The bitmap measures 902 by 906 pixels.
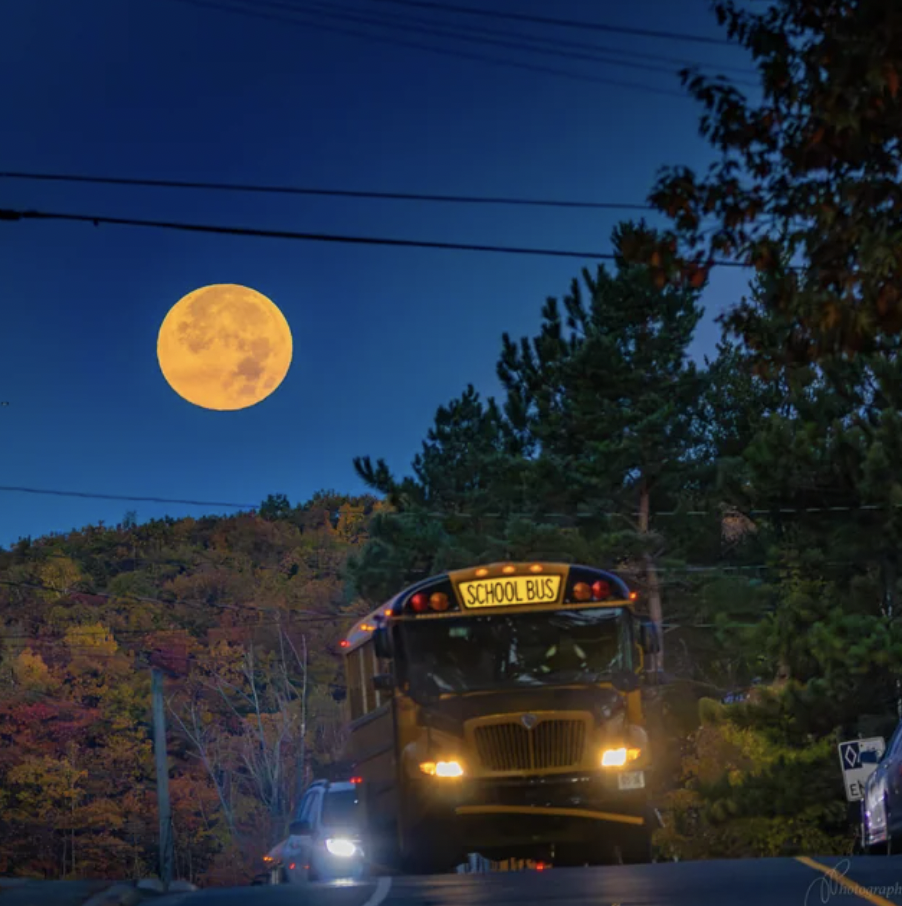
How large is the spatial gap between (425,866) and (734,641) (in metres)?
21.2

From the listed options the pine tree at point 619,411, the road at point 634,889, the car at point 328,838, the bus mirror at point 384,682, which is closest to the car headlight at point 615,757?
the road at point 634,889

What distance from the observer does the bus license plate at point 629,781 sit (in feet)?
55.2

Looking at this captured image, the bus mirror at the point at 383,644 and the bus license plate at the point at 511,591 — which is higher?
the bus license plate at the point at 511,591

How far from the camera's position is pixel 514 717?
16812 mm

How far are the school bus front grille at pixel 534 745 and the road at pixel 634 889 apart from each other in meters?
1.92

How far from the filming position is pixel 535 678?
1722 centimetres

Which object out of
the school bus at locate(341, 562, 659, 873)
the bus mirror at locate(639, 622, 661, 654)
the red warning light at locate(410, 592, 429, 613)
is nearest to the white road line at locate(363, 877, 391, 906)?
the school bus at locate(341, 562, 659, 873)

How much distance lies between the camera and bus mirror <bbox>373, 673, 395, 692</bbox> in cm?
1720

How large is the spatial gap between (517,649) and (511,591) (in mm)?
679

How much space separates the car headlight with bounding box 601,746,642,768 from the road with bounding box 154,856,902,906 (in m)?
2.02

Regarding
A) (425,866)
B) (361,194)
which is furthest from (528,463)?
(425,866)

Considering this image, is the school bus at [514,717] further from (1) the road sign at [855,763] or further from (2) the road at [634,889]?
(1) the road sign at [855,763]

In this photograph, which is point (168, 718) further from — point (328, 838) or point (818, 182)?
point (818, 182)
